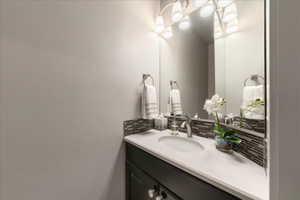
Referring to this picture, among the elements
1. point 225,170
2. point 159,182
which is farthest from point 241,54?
point 159,182

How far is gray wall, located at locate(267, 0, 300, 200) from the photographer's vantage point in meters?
0.33

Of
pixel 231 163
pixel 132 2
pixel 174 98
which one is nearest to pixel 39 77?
pixel 132 2

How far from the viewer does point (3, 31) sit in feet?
2.61

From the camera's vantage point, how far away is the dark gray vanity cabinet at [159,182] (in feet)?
2.08

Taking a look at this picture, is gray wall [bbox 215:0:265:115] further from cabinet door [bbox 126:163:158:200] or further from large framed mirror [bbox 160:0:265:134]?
cabinet door [bbox 126:163:158:200]

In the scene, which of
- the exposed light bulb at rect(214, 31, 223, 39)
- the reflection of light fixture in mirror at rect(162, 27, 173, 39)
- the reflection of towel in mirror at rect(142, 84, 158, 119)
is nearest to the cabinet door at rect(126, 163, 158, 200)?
the reflection of towel in mirror at rect(142, 84, 158, 119)

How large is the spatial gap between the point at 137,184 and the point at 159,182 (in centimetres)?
30

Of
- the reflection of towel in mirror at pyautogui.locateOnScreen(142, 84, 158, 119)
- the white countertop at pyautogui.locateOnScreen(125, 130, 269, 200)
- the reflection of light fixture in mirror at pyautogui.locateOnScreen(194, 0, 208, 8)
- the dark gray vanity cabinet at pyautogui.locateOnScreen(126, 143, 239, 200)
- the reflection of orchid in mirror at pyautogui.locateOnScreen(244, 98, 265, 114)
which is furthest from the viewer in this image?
the reflection of towel in mirror at pyautogui.locateOnScreen(142, 84, 158, 119)

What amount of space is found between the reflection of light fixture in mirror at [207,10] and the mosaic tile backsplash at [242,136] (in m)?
0.92

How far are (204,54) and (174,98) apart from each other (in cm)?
51

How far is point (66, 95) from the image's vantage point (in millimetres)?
983

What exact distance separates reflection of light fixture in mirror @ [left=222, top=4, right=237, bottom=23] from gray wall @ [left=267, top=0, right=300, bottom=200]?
76cm

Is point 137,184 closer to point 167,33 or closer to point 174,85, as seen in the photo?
point 174,85

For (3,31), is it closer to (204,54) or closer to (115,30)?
(115,30)
